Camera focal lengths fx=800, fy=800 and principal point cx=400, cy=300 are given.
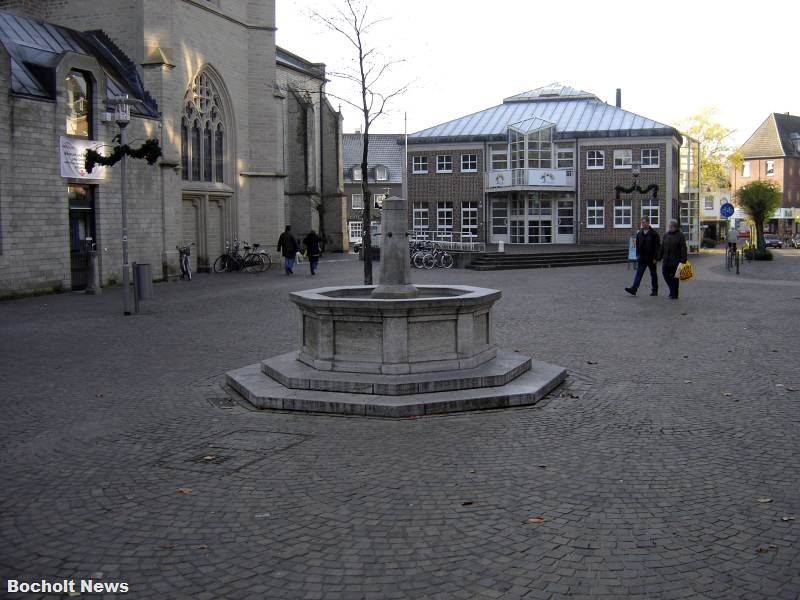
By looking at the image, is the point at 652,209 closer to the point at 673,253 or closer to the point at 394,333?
the point at 673,253

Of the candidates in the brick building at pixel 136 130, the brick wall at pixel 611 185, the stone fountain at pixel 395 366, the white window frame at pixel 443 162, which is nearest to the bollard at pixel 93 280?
the brick building at pixel 136 130

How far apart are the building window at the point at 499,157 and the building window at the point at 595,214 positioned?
19.1 ft

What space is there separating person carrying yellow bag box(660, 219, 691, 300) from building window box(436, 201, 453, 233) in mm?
33088

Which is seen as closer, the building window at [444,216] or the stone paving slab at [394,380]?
the stone paving slab at [394,380]

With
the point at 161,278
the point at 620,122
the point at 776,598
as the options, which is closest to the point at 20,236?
the point at 161,278

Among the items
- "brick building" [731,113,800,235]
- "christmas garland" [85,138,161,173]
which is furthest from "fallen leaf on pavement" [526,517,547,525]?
"brick building" [731,113,800,235]

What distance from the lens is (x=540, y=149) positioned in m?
50.0

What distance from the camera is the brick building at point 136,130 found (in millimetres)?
21453

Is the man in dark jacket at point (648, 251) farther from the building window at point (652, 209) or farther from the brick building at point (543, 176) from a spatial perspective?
the building window at point (652, 209)

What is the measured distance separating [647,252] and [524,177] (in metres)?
30.4

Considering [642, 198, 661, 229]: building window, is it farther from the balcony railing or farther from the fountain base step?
the fountain base step

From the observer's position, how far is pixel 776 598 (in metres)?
3.85

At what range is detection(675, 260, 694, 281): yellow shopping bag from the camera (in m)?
18.4

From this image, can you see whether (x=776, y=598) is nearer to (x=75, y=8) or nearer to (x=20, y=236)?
(x=20, y=236)
